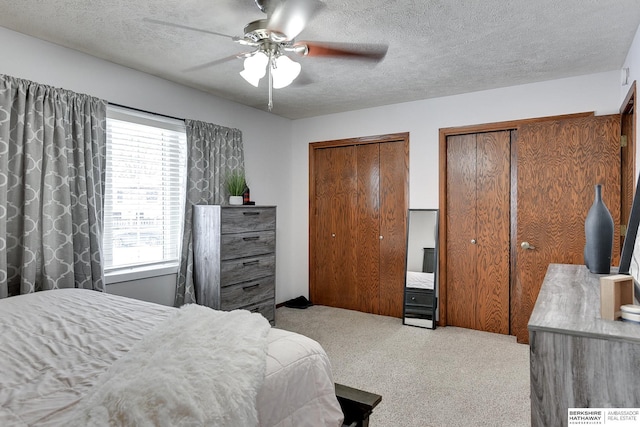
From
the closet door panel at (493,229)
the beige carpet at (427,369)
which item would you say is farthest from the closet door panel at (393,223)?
the closet door panel at (493,229)

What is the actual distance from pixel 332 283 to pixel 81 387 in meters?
3.88

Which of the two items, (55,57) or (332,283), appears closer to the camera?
(55,57)

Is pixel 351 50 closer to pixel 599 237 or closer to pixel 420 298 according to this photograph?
pixel 599 237

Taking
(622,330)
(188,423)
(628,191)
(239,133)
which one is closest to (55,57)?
(239,133)

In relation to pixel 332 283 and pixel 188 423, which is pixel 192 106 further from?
pixel 188 423

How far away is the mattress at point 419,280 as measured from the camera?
411 cm

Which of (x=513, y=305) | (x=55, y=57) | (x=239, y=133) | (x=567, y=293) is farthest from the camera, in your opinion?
(x=239, y=133)

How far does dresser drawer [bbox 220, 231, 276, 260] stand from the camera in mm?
3547

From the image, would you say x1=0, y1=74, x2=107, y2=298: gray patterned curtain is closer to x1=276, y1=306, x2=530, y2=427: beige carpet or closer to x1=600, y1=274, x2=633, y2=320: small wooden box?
x1=276, y1=306, x2=530, y2=427: beige carpet

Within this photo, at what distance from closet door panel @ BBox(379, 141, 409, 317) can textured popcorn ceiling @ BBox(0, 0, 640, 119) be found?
91 centimetres

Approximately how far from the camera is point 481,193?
12.9 ft

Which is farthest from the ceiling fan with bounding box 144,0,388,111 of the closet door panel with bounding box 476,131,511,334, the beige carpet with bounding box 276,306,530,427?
the closet door panel with bounding box 476,131,511,334

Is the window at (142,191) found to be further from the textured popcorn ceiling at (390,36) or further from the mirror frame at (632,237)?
the mirror frame at (632,237)

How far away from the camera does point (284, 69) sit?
2.23 meters
